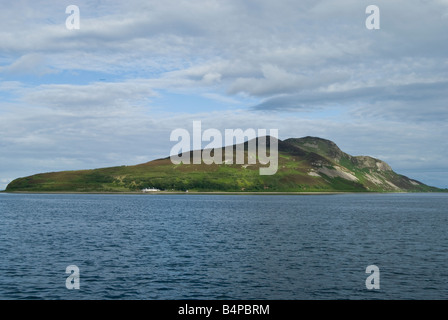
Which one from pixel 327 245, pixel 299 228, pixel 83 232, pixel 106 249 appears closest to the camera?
pixel 106 249

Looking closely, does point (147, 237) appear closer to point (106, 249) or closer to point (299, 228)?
point (106, 249)

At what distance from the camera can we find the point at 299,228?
108 metres

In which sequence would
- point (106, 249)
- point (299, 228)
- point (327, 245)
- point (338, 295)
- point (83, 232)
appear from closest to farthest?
point (338, 295)
point (106, 249)
point (327, 245)
point (83, 232)
point (299, 228)

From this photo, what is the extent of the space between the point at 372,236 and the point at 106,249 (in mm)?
58221

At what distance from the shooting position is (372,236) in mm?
91625
